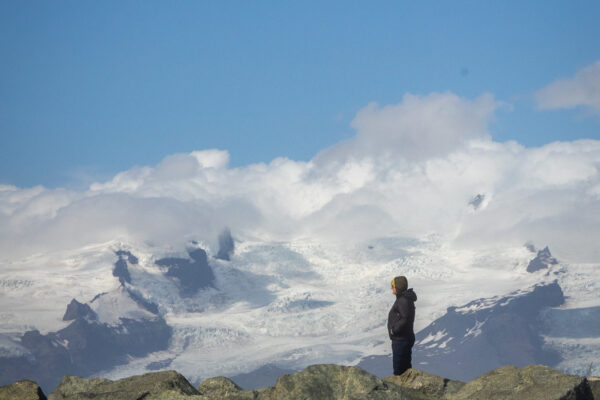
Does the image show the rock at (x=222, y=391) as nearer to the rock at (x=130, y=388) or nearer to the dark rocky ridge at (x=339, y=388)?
the dark rocky ridge at (x=339, y=388)

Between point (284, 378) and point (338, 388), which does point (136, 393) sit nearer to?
point (284, 378)

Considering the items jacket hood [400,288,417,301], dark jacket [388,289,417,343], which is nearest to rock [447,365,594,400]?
dark jacket [388,289,417,343]

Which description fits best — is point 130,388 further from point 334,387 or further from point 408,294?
point 408,294

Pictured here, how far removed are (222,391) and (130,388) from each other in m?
2.54

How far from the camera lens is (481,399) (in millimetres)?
21734

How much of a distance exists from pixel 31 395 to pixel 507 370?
1342 centimetres

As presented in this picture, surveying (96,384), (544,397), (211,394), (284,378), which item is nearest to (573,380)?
(544,397)

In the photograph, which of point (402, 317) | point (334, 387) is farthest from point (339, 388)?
point (402, 317)

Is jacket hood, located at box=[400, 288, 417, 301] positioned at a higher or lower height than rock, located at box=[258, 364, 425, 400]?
higher

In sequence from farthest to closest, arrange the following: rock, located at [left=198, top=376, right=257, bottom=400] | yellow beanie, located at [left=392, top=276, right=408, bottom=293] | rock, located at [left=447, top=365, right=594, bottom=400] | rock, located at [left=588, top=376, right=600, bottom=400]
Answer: yellow beanie, located at [left=392, top=276, right=408, bottom=293] < rock, located at [left=588, top=376, right=600, bottom=400] < rock, located at [left=198, top=376, right=257, bottom=400] < rock, located at [left=447, top=365, right=594, bottom=400]

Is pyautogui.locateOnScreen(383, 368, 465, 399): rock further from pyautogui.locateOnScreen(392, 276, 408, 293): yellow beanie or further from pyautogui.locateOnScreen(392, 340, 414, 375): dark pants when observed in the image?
pyautogui.locateOnScreen(392, 276, 408, 293): yellow beanie

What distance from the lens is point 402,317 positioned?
2384 cm

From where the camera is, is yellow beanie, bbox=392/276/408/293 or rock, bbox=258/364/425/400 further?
yellow beanie, bbox=392/276/408/293

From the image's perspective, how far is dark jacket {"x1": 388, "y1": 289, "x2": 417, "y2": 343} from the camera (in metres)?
23.8
